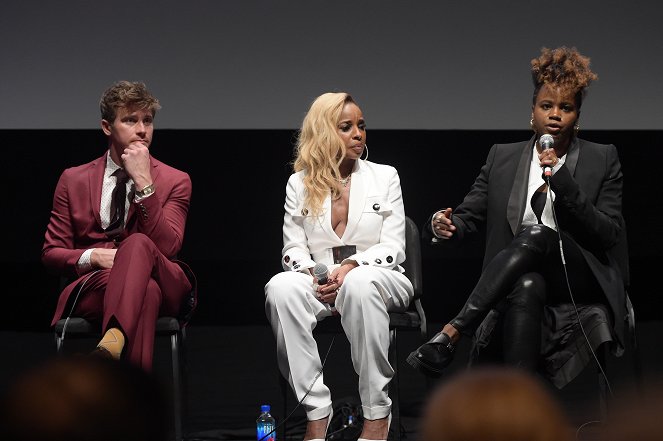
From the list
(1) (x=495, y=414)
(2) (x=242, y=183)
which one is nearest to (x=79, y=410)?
(1) (x=495, y=414)

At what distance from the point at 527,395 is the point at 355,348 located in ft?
7.08

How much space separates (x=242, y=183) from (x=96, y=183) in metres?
1.58

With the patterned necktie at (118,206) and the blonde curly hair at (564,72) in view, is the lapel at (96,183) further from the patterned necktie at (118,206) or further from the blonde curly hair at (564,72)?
the blonde curly hair at (564,72)

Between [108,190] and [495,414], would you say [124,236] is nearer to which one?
[108,190]

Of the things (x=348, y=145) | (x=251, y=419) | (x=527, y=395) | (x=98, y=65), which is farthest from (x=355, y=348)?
(x=98, y=65)

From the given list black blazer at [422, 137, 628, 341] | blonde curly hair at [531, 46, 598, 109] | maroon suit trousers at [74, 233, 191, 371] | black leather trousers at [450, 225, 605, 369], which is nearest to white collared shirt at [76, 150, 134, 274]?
maroon suit trousers at [74, 233, 191, 371]

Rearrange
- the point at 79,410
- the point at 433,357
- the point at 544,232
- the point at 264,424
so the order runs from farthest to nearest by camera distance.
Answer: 1. the point at 264,424
2. the point at 544,232
3. the point at 433,357
4. the point at 79,410

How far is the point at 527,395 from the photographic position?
3.42 ft

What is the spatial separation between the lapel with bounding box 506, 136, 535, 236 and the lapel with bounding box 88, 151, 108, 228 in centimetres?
154

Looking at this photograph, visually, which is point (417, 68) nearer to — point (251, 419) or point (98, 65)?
point (98, 65)

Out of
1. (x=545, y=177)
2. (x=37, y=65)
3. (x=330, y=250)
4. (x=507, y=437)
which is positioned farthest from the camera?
(x=37, y=65)

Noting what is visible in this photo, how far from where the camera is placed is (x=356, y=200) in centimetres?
364

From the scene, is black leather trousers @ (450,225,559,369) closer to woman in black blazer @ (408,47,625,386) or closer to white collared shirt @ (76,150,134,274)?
woman in black blazer @ (408,47,625,386)

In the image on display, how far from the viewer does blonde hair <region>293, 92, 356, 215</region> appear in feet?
Result: 12.0
